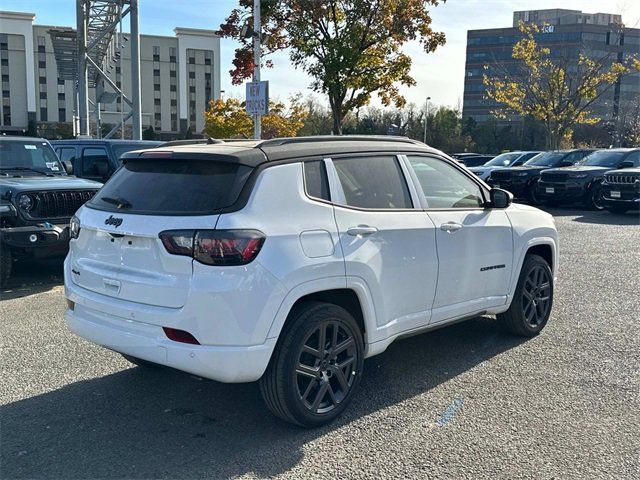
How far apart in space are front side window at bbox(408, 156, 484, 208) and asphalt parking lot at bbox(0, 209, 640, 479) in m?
1.34

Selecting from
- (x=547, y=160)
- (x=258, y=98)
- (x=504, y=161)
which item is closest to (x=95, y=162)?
Result: (x=258, y=98)

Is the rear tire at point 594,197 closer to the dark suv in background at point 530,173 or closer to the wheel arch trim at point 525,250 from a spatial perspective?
the dark suv in background at point 530,173

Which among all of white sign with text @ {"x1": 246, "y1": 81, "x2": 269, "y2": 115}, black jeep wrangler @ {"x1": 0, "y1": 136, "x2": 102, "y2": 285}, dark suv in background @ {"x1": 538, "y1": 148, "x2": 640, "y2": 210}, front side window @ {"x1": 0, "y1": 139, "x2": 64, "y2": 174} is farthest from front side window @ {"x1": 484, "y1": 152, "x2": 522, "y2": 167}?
black jeep wrangler @ {"x1": 0, "y1": 136, "x2": 102, "y2": 285}

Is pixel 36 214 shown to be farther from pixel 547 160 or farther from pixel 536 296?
pixel 547 160

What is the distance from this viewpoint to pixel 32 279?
8.43m

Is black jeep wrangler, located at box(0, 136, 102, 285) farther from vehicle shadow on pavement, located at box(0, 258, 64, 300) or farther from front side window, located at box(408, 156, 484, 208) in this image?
front side window, located at box(408, 156, 484, 208)

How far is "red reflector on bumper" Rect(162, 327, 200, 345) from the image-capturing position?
3520mm

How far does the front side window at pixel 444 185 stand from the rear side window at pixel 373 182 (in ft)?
0.82

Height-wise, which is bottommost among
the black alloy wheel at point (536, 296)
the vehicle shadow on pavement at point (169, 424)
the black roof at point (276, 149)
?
the vehicle shadow on pavement at point (169, 424)

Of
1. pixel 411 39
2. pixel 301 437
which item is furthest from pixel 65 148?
pixel 411 39

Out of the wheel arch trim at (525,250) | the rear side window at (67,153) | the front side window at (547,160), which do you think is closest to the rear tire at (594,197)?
the front side window at (547,160)

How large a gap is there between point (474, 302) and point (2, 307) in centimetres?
510

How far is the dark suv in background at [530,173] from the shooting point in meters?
19.3

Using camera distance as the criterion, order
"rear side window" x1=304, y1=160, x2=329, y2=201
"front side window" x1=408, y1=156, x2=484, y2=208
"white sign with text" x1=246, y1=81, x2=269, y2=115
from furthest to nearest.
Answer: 1. "white sign with text" x1=246, y1=81, x2=269, y2=115
2. "front side window" x1=408, y1=156, x2=484, y2=208
3. "rear side window" x1=304, y1=160, x2=329, y2=201
